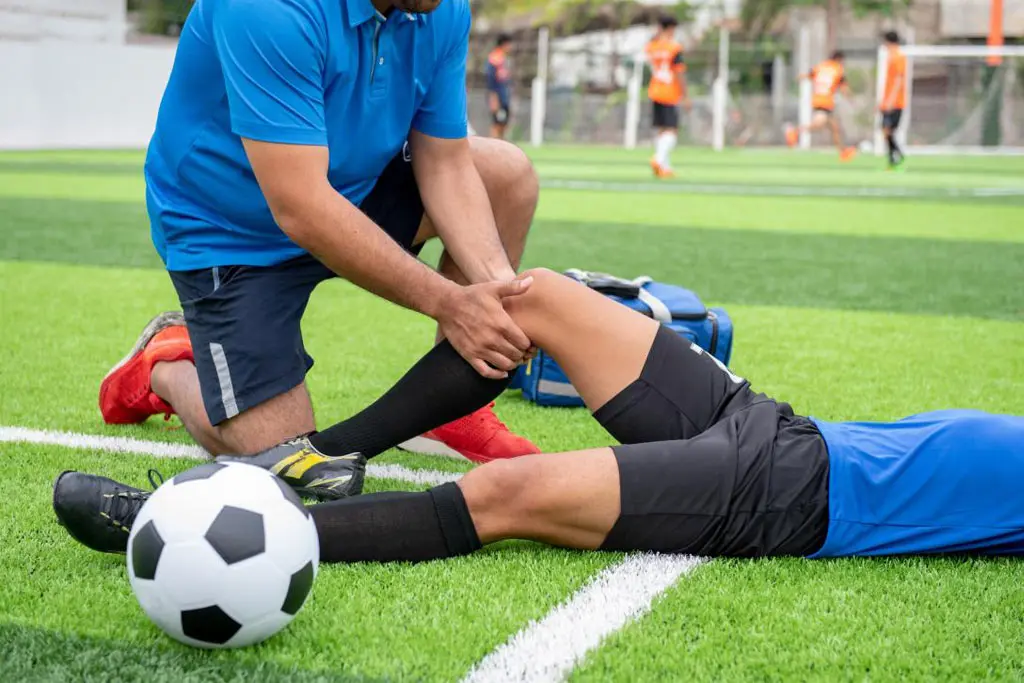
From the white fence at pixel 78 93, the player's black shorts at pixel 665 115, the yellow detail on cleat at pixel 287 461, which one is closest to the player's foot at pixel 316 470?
the yellow detail on cleat at pixel 287 461

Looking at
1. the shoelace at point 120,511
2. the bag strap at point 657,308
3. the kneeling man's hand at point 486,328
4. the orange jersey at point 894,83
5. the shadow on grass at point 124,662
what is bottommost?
the orange jersey at point 894,83

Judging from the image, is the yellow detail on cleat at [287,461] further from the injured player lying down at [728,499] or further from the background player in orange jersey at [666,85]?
the background player in orange jersey at [666,85]

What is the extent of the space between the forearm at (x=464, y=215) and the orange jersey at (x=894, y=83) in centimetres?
2001

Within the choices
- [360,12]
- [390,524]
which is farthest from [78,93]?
[390,524]

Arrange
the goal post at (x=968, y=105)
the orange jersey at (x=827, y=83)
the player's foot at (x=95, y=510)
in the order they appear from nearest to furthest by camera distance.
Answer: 1. the player's foot at (x=95, y=510)
2. the orange jersey at (x=827, y=83)
3. the goal post at (x=968, y=105)

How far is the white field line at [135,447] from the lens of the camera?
3.33 meters

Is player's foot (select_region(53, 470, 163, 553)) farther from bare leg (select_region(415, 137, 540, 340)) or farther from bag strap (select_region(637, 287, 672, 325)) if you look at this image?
bag strap (select_region(637, 287, 672, 325))

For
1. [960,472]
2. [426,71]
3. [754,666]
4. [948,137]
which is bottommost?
[948,137]

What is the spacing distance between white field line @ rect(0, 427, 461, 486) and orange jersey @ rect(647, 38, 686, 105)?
1672 centimetres

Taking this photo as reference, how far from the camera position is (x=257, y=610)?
204cm

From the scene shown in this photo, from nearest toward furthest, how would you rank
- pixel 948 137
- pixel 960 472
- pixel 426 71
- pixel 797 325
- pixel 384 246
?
pixel 960 472 < pixel 384 246 < pixel 426 71 < pixel 797 325 < pixel 948 137

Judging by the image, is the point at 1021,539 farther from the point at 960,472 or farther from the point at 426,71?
the point at 426,71

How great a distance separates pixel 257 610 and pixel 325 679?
0.17 meters

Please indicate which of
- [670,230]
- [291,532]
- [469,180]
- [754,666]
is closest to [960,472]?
[754,666]
